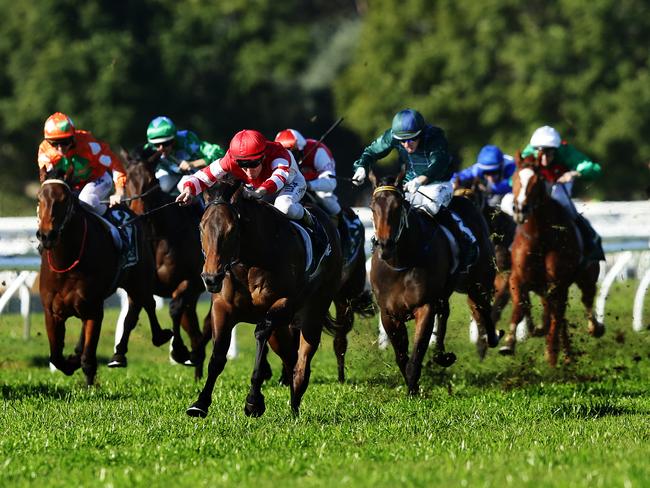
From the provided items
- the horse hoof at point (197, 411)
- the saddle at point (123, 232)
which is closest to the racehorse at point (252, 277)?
the horse hoof at point (197, 411)

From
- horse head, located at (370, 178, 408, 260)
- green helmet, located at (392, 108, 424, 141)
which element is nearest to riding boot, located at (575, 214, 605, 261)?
green helmet, located at (392, 108, 424, 141)

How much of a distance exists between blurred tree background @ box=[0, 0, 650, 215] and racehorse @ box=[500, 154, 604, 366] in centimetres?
2131

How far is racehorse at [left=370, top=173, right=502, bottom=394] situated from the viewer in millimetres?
10922

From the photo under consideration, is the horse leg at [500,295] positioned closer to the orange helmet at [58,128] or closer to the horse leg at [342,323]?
the horse leg at [342,323]

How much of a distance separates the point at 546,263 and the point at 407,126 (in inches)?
99.0

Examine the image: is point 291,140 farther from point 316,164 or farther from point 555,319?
point 555,319

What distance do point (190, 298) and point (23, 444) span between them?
4911 mm

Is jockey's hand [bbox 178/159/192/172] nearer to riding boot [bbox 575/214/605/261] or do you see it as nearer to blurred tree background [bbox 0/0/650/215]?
riding boot [bbox 575/214/605/261]

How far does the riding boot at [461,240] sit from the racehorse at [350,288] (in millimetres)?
1208

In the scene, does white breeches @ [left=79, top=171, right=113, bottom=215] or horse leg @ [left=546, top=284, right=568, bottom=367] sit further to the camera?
horse leg @ [left=546, top=284, right=568, bottom=367]

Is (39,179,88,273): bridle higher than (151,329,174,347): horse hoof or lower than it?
higher

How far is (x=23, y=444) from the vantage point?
8.55 meters

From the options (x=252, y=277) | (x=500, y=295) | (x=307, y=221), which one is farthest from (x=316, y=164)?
(x=252, y=277)

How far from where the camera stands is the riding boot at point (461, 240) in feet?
39.5
